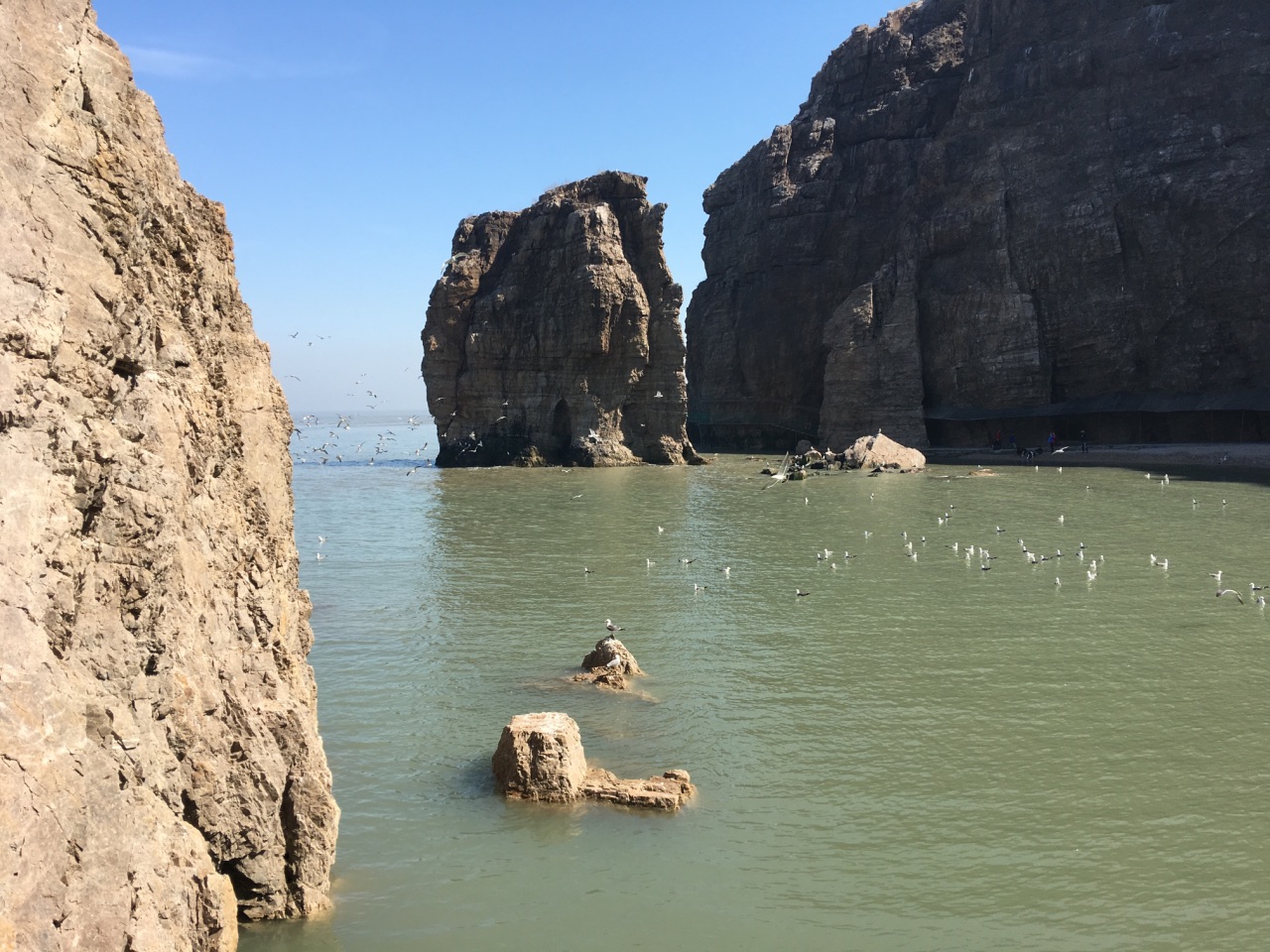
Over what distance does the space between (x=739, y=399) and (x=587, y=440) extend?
2475 cm

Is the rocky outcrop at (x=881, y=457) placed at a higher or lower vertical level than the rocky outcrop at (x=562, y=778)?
higher

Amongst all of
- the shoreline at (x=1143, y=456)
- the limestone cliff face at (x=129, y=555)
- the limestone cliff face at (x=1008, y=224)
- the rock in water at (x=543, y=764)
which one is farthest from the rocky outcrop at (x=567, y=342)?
the limestone cliff face at (x=129, y=555)

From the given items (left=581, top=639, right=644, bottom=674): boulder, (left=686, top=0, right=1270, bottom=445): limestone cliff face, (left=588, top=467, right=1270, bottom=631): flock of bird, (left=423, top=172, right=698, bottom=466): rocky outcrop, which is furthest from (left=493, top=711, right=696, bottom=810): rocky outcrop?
(left=686, top=0, right=1270, bottom=445): limestone cliff face

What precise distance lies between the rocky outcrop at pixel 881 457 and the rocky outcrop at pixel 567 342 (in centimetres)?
1390

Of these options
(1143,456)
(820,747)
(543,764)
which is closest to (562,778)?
(543,764)

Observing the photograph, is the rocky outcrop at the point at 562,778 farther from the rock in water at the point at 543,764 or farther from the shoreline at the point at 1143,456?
the shoreline at the point at 1143,456

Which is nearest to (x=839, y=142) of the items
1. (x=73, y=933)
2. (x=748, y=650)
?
(x=748, y=650)

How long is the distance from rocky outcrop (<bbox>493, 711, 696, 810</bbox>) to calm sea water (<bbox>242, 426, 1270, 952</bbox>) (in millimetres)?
213

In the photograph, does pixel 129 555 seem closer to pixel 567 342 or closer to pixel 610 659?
pixel 610 659

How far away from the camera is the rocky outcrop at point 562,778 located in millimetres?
10719

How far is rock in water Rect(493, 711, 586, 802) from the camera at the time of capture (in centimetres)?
1081

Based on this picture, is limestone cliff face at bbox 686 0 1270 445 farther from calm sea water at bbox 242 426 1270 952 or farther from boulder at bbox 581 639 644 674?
boulder at bbox 581 639 644 674

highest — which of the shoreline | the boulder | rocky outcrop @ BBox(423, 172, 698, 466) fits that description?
rocky outcrop @ BBox(423, 172, 698, 466)

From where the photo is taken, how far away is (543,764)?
35.6ft
